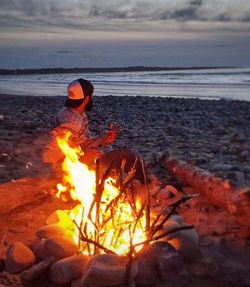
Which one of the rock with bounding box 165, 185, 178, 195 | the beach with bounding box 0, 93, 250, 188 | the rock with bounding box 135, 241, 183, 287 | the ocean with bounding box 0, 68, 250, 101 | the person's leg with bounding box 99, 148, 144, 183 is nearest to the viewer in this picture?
the rock with bounding box 135, 241, 183, 287

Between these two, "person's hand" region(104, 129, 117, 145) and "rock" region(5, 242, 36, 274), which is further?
→ "person's hand" region(104, 129, 117, 145)

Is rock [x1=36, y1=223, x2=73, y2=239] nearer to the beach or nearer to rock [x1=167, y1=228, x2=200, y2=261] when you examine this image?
rock [x1=167, y1=228, x2=200, y2=261]

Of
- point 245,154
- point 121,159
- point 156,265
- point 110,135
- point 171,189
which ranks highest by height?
point 110,135

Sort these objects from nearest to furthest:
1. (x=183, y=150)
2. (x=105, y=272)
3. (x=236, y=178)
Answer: (x=105, y=272) → (x=236, y=178) → (x=183, y=150)

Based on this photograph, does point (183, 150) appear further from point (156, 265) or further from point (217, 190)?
point (156, 265)

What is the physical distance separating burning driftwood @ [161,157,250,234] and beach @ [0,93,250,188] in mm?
134

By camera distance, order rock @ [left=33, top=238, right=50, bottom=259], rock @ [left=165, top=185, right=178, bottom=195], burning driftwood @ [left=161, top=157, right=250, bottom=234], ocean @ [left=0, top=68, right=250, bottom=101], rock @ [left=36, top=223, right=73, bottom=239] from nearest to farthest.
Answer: rock @ [left=33, top=238, right=50, bottom=259], rock @ [left=36, top=223, right=73, bottom=239], burning driftwood @ [left=161, top=157, right=250, bottom=234], rock @ [left=165, top=185, right=178, bottom=195], ocean @ [left=0, top=68, right=250, bottom=101]

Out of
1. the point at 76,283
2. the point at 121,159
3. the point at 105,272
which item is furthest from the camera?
the point at 121,159

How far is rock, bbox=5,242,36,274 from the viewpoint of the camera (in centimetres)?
367

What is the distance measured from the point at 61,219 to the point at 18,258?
69 cm

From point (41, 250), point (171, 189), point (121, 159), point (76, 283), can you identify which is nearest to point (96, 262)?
point (76, 283)

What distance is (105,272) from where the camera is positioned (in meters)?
3.30

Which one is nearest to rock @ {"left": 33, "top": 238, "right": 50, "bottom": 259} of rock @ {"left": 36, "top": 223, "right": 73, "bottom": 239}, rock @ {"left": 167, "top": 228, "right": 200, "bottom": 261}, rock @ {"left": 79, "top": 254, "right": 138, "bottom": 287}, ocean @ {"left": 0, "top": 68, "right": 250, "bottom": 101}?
rock @ {"left": 36, "top": 223, "right": 73, "bottom": 239}

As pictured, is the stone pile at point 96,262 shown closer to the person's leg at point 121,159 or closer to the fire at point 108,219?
the fire at point 108,219
